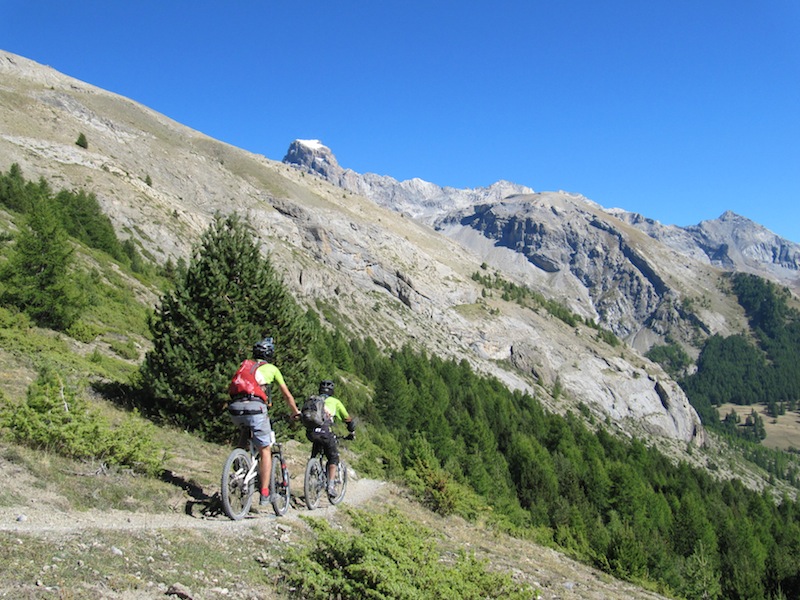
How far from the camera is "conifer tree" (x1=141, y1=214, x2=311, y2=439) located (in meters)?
14.2

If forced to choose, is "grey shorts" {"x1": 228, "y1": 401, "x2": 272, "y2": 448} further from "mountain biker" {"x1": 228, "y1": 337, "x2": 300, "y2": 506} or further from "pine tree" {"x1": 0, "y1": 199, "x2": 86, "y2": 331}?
"pine tree" {"x1": 0, "y1": 199, "x2": 86, "y2": 331}

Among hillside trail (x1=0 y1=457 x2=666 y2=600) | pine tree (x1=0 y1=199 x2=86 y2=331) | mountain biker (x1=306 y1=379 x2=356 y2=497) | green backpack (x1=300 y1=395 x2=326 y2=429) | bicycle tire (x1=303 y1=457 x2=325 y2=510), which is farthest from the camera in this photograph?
pine tree (x1=0 y1=199 x2=86 y2=331)

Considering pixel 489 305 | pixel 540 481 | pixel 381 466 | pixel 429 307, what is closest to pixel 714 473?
pixel 489 305

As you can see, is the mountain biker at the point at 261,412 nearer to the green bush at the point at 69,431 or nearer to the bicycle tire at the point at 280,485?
the bicycle tire at the point at 280,485

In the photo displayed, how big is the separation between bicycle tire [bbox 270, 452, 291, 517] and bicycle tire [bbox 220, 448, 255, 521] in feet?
2.00

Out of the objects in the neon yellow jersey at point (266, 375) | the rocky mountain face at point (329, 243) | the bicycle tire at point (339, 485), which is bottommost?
the bicycle tire at point (339, 485)

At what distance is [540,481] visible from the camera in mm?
55844

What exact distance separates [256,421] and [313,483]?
9.93 feet

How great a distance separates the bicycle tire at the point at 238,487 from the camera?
8.16 meters

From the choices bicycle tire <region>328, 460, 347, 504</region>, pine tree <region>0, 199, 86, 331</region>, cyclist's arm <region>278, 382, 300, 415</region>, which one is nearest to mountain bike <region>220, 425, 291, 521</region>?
cyclist's arm <region>278, 382, 300, 415</region>

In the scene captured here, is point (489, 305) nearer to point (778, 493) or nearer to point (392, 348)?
point (392, 348)

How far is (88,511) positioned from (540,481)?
55.0 meters

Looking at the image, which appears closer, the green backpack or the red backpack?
the red backpack

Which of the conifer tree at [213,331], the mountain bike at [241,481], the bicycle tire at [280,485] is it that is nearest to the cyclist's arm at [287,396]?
the mountain bike at [241,481]
